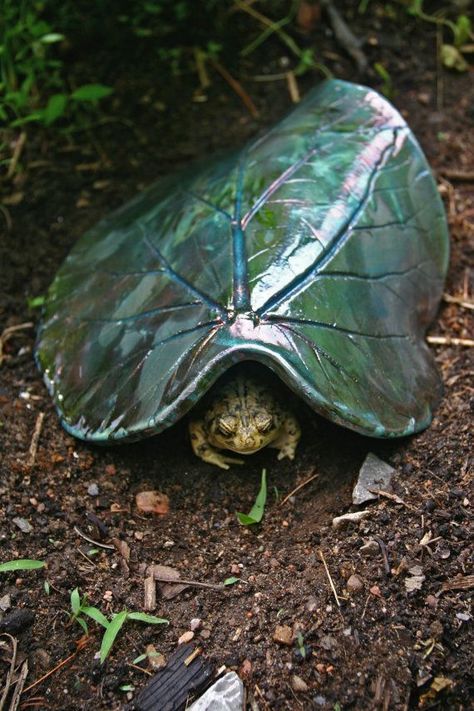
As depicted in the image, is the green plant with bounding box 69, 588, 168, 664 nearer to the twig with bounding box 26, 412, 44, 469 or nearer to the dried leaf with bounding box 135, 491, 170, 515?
the dried leaf with bounding box 135, 491, 170, 515

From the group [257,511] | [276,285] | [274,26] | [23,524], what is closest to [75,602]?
[23,524]

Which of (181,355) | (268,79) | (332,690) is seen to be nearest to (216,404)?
(181,355)

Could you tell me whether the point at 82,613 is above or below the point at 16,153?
below

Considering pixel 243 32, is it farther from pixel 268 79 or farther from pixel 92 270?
pixel 92 270

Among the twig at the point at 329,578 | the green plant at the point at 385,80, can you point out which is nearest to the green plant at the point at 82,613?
the twig at the point at 329,578

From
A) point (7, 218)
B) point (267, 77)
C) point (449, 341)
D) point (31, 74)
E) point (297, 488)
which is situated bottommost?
point (297, 488)

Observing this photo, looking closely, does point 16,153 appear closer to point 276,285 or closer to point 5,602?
point 276,285
